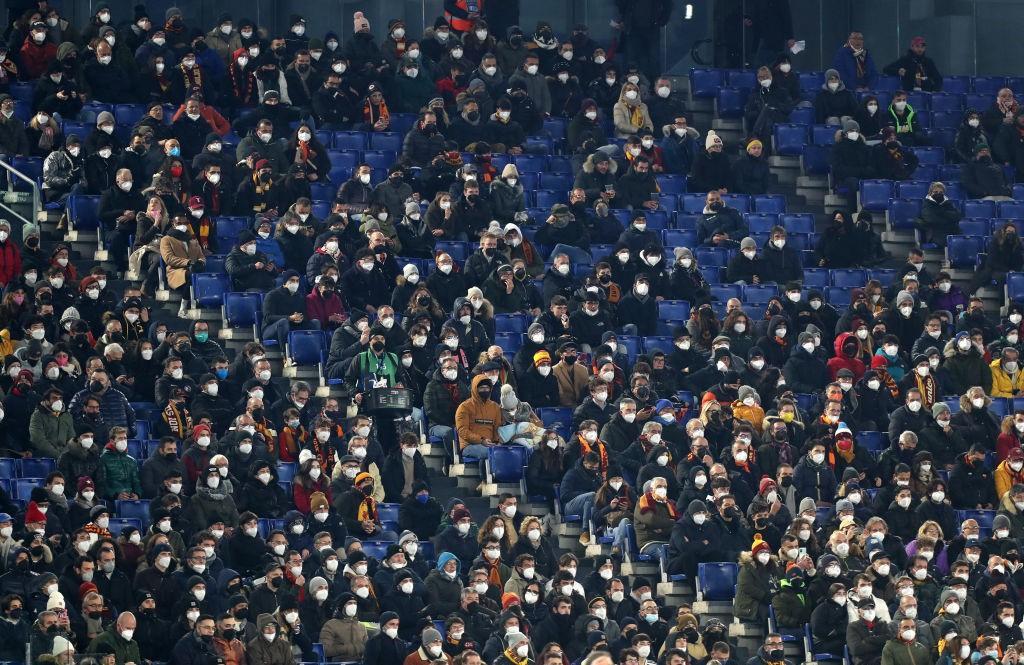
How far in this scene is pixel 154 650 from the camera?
20.9m

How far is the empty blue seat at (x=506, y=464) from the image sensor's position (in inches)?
950

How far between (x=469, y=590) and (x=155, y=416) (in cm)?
374

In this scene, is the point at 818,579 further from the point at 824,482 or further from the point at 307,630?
the point at 307,630

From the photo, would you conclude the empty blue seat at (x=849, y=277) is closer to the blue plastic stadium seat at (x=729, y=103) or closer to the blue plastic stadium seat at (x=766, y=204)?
the blue plastic stadium seat at (x=766, y=204)

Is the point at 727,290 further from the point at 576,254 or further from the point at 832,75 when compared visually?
the point at 832,75

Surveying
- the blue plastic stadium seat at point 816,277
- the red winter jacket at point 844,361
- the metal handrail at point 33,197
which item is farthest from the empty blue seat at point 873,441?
the metal handrail at point 33,197

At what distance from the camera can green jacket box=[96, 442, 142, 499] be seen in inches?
890

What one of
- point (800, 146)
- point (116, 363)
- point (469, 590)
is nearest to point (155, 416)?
point (116, 363)

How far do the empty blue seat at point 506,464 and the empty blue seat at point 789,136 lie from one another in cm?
767

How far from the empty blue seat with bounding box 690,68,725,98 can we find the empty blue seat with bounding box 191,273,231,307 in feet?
26.0

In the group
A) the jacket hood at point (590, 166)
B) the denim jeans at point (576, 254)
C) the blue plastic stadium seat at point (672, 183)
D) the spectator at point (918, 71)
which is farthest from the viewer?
the spectator at point (918, 71)

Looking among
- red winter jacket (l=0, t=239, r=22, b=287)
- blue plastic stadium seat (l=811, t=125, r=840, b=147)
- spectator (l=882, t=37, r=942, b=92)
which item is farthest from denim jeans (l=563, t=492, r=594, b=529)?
spectator (l=882, t=37, r=942, b=92)

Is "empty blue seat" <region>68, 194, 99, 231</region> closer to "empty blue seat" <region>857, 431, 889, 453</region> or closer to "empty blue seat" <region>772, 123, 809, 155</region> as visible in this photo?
"empty blue seat" <region>857, 431, 889, 453</region>

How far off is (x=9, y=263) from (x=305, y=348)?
2915 mm
